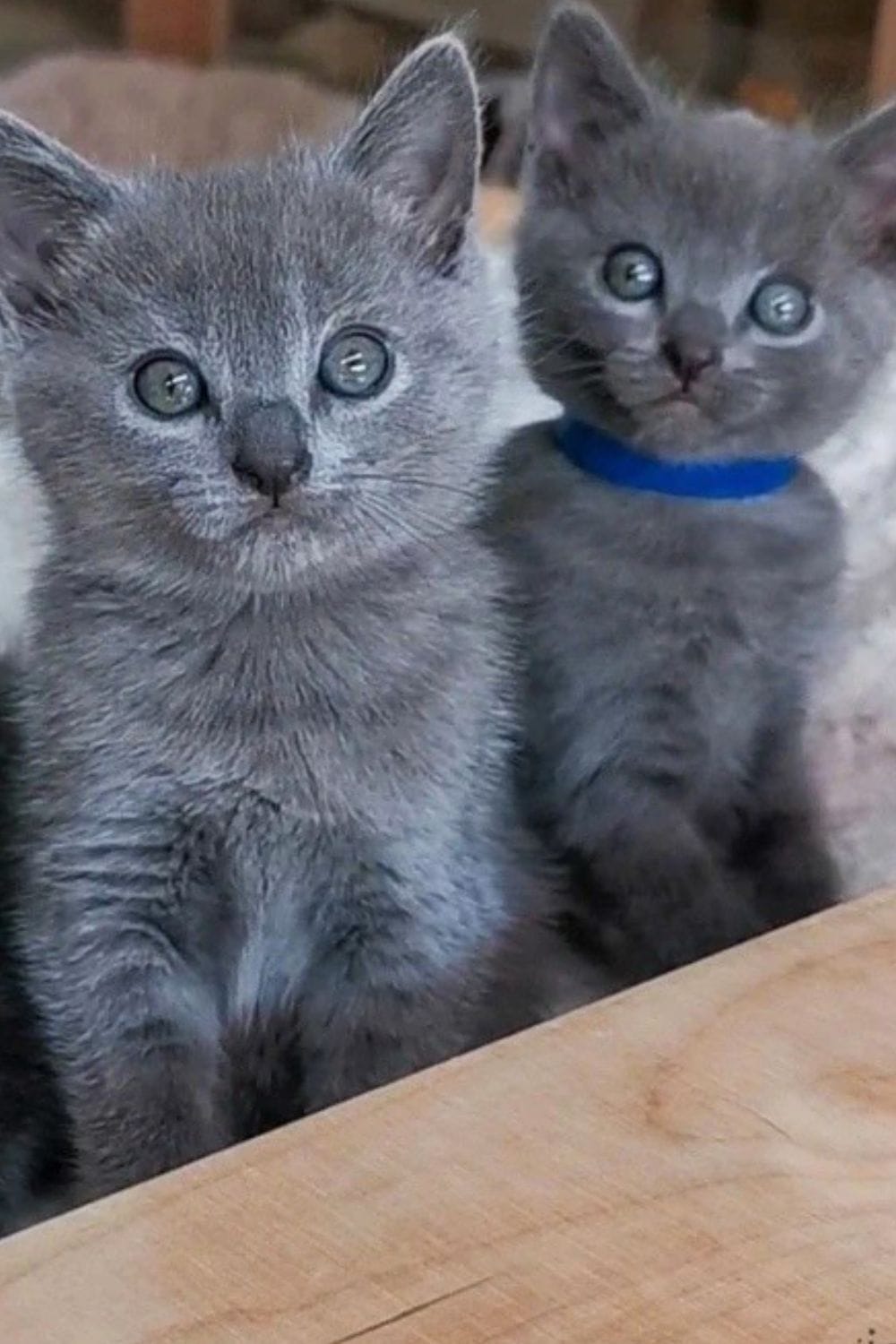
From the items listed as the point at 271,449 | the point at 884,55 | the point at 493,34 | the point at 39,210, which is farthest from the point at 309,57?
the point at 271,449

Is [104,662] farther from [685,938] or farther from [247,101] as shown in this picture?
[247,101]

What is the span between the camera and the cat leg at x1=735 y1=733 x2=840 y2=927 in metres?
1.16

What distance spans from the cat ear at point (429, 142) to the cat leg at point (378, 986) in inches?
12.2

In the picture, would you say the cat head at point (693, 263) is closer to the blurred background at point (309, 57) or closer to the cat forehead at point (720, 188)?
the cat forehead at point (720, 188)

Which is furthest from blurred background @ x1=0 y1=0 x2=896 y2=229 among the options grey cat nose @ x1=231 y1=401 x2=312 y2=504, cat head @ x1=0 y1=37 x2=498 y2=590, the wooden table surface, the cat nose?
the wooden table surface

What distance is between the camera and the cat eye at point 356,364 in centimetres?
83

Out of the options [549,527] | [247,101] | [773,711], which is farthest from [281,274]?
[247,101]

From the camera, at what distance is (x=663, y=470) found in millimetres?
1078

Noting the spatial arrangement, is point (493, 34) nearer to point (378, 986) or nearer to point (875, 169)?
point (875, 169)

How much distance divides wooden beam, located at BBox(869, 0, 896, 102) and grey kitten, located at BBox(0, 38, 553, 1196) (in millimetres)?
1555

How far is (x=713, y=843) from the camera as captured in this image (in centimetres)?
113

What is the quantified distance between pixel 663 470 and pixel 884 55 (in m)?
1.47

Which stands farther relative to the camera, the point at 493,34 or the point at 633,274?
the point at 493,34

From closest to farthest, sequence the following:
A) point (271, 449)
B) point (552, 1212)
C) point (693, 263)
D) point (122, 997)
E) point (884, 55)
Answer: point (552, 1212), point (271, 449), point (122, 997), point (693, 263), point (884, 55)
